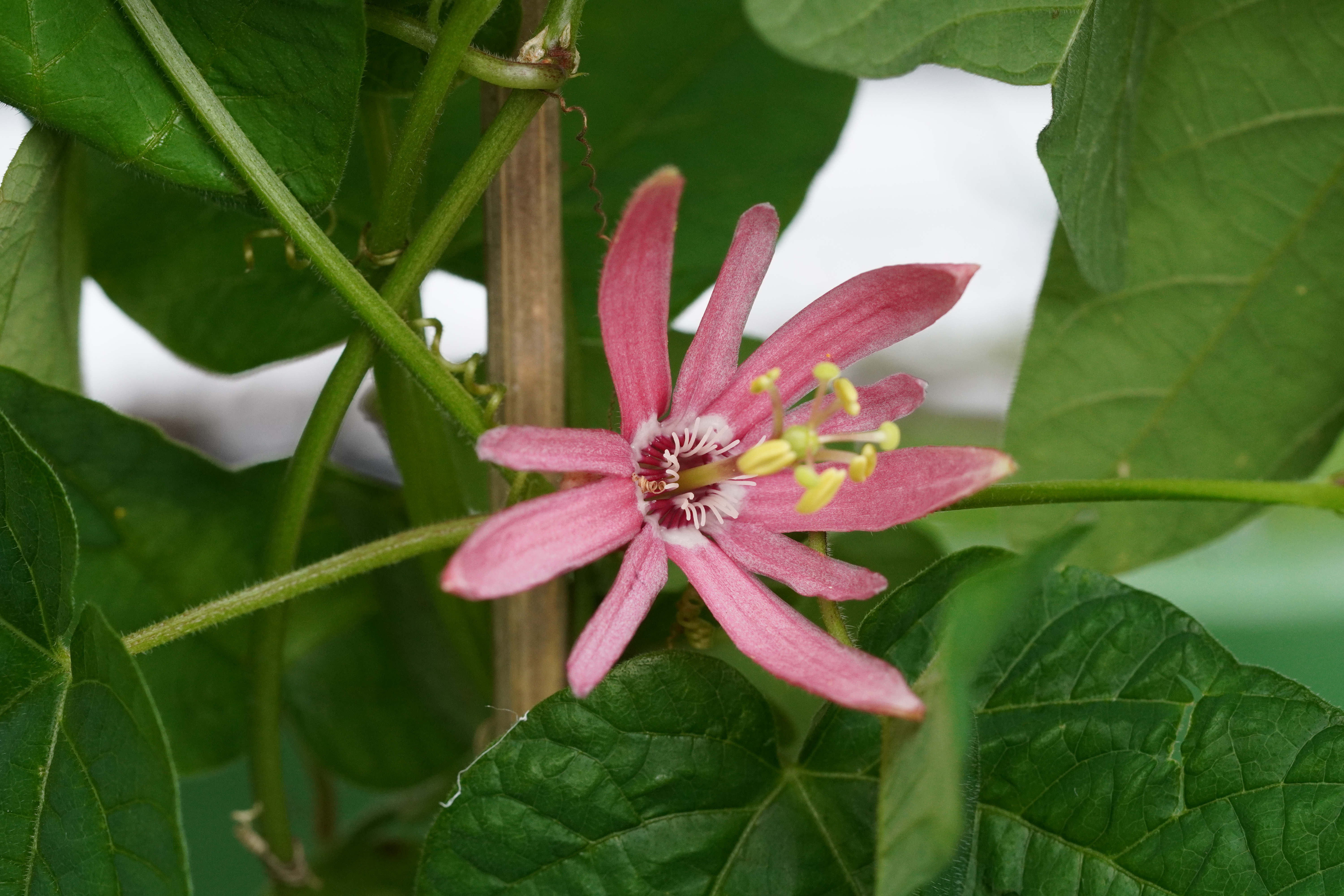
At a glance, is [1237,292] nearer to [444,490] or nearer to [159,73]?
[444,490]

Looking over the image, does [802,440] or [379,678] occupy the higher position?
[802,440]

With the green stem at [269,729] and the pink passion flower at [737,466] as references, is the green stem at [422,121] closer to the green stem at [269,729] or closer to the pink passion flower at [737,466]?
the pink passion flower at [737,466]

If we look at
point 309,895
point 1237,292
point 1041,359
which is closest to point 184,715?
point 309,895

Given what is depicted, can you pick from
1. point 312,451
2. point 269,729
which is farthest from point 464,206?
point 269,729

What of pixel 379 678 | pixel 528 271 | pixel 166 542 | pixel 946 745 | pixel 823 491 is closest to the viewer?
pixel 946 745

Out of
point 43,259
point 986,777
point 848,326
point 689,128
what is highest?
point 689,128

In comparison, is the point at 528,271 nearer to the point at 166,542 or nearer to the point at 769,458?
the point at 769,458

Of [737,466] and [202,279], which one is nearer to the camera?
[737,466]
